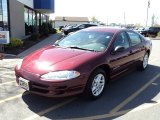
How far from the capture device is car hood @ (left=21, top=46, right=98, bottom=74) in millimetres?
4965

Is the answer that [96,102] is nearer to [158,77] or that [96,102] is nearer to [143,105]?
[143,105]

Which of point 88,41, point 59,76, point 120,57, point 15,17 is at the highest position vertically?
point 15,17

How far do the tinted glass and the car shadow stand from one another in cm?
113

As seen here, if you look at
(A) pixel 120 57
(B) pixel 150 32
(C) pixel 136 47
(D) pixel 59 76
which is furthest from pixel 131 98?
(B) pixel 150 32

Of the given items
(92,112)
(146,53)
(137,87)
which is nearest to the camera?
(92,112)

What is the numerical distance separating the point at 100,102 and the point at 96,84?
1.27 ft

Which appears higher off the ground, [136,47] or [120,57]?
[136,47]

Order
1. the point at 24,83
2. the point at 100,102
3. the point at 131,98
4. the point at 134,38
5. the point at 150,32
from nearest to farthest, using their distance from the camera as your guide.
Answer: the point at 24,83
the point at 100,102
the point at 131,98
the point at 134,38
the point at 150,32

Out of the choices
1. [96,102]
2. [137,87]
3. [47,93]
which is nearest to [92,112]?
[96,102]

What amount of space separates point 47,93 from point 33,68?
606 mm

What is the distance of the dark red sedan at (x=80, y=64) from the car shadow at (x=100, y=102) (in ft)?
0.89

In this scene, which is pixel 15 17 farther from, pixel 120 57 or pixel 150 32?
pixel 150 32

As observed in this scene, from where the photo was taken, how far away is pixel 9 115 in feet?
15.1

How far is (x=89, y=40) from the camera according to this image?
6371 mm
